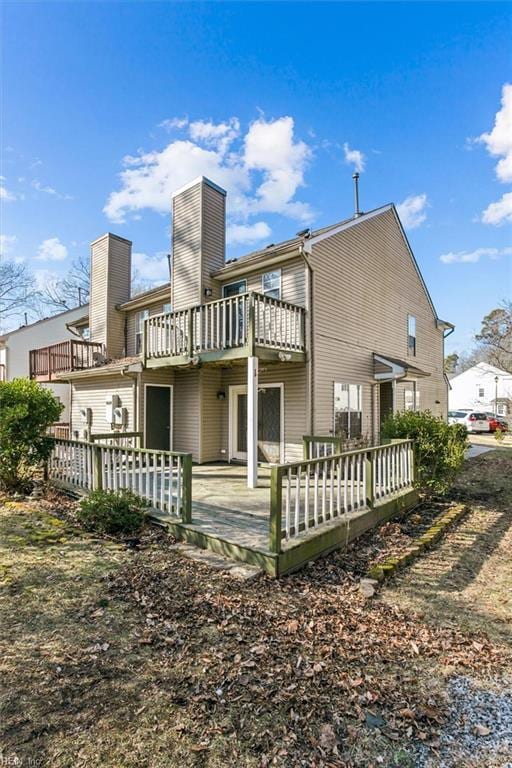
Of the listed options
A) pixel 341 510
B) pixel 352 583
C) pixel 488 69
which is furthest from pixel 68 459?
pixel 488 69

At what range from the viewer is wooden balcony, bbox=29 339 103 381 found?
15.3 meters

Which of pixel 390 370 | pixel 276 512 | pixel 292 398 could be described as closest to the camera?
pixel 276 512

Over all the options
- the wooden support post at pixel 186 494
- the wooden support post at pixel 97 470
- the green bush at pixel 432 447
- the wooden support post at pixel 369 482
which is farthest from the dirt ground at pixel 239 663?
the green bush at pixel 432 447

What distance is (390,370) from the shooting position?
12578 millimetres

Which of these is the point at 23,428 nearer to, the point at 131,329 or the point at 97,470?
the point at 97,470

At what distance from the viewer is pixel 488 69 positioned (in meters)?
9.58

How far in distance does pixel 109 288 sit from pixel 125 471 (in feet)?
38.7

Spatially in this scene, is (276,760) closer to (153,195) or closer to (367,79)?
(367,79)

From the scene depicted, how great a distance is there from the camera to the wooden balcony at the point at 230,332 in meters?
9.16

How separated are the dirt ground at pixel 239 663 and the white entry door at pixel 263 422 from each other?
575 cm

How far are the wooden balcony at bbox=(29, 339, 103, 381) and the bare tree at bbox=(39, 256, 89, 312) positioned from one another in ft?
55.9

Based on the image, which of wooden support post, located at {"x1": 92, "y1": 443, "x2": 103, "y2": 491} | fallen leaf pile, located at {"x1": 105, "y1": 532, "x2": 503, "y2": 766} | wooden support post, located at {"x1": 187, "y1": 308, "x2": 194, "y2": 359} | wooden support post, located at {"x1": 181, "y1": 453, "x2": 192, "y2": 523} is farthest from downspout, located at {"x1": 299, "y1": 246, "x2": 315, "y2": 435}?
fallen leaf pile, located at {"x1": 105, "y1": 532, "x2": 503, "y2": 766}

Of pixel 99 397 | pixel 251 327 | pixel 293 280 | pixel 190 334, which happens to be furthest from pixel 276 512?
pixel 99 397

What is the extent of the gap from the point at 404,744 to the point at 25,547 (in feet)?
15.6
